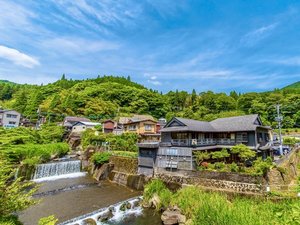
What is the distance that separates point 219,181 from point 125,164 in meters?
13.3

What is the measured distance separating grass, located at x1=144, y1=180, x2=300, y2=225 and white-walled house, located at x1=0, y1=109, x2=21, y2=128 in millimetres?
51037

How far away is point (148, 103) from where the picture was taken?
2928 inches

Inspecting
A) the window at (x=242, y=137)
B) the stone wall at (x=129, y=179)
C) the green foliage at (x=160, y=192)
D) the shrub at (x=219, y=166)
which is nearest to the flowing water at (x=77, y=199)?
the stone wall at (x=129, y=179)

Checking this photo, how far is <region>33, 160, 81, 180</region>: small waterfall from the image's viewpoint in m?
26.5

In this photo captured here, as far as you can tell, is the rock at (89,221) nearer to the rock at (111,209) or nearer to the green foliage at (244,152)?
the rock at (111,209)

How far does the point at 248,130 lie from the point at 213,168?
7487mm

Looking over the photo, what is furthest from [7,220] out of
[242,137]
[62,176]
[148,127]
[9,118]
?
[9,118]

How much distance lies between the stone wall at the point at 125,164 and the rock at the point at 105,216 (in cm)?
922

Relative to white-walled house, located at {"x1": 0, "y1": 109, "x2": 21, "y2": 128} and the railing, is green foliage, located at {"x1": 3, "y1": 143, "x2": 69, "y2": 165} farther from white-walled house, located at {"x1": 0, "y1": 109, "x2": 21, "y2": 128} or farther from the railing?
white-walled house, located at {"x1": 0, "y1": 109, "x2": 21, "y2": 128}

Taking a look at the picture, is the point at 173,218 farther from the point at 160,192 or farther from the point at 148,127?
the point at 148,127

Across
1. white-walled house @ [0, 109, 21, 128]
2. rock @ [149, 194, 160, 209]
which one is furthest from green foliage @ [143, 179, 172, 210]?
white-walled house @ [0, 109, 21, 128]

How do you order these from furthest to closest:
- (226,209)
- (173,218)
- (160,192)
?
(160,192), (173,218), (226,209)

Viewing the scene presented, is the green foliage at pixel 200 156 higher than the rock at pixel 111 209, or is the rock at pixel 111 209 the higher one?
the green foliage at pixel 200 156

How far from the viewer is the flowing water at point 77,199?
50.8 ft
